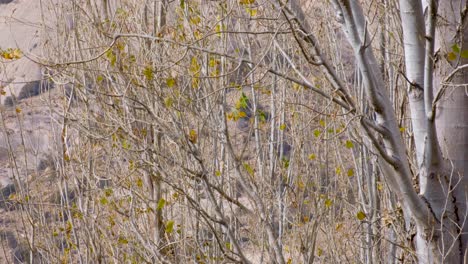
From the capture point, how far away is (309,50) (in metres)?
3.01

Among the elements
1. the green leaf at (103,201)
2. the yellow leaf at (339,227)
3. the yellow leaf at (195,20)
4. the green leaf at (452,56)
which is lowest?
the yellow leaf at (339,227)

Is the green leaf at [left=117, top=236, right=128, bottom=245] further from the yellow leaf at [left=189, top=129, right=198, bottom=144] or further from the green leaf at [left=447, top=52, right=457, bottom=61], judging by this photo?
the green leaf at [left=447, top=52, right=457, bottom=61]

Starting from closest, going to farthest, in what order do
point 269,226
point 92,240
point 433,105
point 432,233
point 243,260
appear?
point 433,105 → point 432,233 → point 243,260 → point 269,226 → point 92,240

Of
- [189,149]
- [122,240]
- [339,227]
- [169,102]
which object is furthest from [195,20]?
[339,227]

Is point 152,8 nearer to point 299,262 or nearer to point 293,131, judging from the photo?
point 293,131

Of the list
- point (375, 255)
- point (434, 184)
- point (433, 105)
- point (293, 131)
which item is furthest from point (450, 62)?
point (375, 255)

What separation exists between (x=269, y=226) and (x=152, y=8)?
2373 mm

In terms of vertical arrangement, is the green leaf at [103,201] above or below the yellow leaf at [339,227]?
above

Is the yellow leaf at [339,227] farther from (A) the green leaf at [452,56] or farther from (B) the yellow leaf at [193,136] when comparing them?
(A) the green leaf at [452,56]

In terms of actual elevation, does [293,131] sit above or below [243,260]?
above

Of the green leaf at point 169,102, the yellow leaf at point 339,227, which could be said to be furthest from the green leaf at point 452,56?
the yellow leaf at point 339,227

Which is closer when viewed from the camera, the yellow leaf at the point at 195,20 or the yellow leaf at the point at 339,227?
the yellow leaf at the point at 195,20


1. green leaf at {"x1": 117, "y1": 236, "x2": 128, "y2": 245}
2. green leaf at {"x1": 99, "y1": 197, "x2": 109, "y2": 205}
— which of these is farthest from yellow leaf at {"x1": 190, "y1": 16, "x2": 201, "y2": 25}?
green leaf at {"x1": 117, "y1": 236, "x2": 128, "y2": 245}

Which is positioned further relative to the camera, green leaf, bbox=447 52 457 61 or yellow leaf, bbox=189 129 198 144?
yellow leaf, bbox=189 129 198 144
